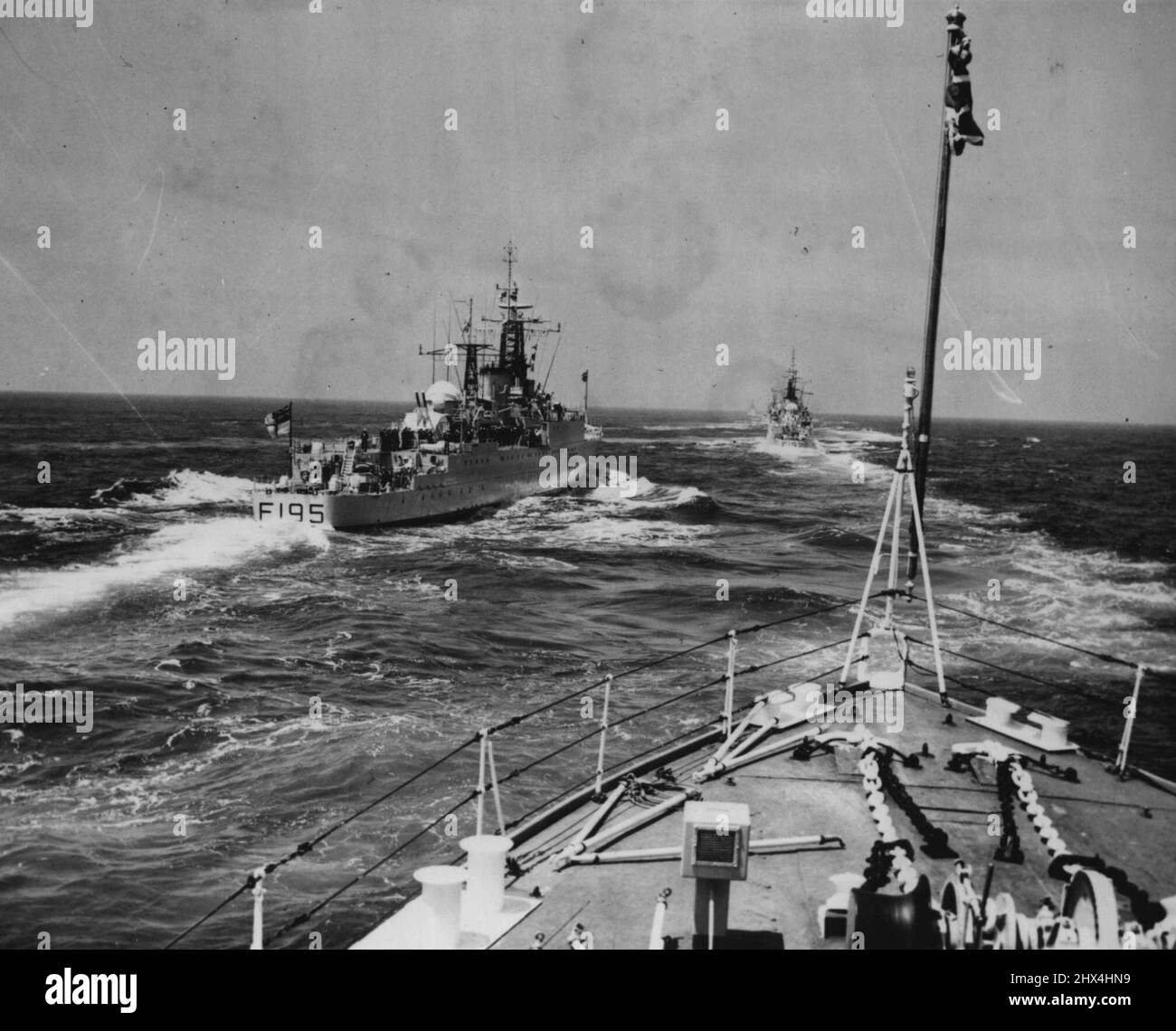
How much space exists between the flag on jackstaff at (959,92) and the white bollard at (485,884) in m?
6.76

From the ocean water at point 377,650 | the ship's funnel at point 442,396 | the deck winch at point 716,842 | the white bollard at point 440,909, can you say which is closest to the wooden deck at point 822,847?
the white bollard at point 440,909

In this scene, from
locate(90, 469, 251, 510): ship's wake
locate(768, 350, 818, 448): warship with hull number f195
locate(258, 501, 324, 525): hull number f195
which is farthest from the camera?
locate(768, 350, 818, 448): warship with hull number f195

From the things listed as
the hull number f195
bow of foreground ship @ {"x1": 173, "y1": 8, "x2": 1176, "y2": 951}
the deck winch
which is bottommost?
the hull number f195

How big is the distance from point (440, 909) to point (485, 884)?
360 millimetres

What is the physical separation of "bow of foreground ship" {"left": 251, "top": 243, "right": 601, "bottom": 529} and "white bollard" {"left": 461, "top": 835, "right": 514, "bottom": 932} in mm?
25707

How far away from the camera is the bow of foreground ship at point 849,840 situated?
15.1 feet

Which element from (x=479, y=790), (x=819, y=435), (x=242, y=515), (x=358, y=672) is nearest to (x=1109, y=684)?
(x=358, y=672)

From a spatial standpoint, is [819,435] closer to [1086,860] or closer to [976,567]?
[976,567]

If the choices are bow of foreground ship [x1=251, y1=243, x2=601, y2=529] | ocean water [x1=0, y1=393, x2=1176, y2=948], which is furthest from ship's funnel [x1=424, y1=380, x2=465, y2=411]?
ocean water [x1=0, y1=393, x2=1176, y2=948]

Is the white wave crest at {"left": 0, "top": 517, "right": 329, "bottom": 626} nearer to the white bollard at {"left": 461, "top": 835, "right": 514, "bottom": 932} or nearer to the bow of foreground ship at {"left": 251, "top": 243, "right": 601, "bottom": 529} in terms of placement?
the bow of foreground ship at {"left": 251, "top": 243, "right": 601, "bottom": 529}

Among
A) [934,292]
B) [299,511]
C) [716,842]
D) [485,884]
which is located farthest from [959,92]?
[299,511]

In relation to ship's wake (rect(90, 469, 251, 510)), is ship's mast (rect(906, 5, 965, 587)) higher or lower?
higher

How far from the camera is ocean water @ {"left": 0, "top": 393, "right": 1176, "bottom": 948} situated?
1084 centimetres

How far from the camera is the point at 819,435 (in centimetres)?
11888
